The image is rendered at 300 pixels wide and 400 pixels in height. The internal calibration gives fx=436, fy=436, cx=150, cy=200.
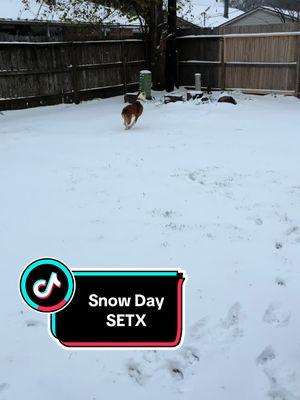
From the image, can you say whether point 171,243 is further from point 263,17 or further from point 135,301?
point 263,17

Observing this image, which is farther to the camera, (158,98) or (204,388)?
(158,98)

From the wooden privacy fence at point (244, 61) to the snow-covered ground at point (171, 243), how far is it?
4.52m

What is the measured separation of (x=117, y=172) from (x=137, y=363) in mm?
Answer: 3866

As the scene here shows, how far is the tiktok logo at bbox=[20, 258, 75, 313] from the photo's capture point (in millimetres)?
2465

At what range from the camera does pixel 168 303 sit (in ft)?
7.93

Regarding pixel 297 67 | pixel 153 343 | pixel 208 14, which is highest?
pixel 208 14

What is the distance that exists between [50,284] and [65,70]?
36.9 feet

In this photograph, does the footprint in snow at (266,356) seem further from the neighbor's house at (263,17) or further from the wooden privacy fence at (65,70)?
the neighbor's house at (263,17)

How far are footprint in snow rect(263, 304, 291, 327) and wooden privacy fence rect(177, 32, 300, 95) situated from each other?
34.6 feet

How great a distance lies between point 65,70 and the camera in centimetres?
1271

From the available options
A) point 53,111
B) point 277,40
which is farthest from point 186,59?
point 53,111

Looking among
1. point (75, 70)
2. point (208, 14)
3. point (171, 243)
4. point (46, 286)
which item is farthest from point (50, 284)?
point (208, 14)

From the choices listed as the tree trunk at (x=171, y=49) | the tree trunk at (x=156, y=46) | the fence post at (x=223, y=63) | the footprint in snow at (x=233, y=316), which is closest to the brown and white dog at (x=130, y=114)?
the tree trunk at (x=171, y=49)

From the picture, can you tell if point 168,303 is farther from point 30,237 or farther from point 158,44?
point 158,44
